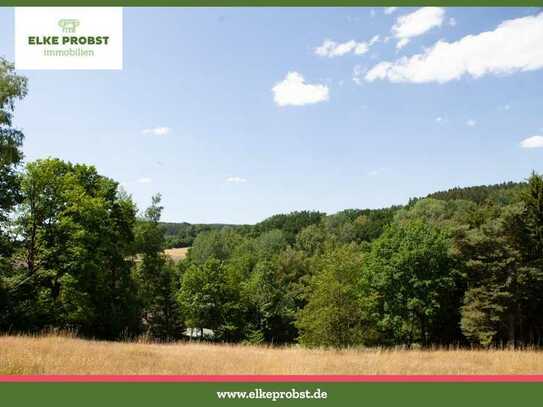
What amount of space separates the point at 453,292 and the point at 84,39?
3042 centimetres

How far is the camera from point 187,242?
14938 cm

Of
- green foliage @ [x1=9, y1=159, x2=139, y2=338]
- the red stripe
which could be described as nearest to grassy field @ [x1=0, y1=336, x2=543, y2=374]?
the red stripe

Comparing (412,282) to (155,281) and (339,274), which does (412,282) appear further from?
(155,281)

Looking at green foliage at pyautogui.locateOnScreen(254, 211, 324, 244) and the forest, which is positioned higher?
green foliage at pyautogui.locateOnScreen(254, 211, 324, 244)

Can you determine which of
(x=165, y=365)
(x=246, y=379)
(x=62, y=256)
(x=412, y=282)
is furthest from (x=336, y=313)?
(x=62, y=256)

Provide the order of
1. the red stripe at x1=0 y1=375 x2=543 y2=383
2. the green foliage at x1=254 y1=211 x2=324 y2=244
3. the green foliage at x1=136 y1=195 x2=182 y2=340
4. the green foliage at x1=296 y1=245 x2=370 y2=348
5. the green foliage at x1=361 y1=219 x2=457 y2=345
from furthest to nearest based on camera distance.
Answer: the green foliage at x1=254 y1=211 x2=324 y2=244
the green foliage at x1=136 y1=195 x2=182 y2=340
the green foliage at x1=361 y1=219 x2=457 y2=345
the green foliage at x1=296 y1=245 x2=370 y2=348
the red stripe at x1=0 y1=375 x2=543 y2=383

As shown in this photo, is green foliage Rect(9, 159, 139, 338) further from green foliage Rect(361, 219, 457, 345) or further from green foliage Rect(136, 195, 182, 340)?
green foliage Rect(361, 219, 457, 345)

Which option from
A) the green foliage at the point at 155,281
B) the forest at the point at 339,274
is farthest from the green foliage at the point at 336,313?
the green foliage at the point at 155,281

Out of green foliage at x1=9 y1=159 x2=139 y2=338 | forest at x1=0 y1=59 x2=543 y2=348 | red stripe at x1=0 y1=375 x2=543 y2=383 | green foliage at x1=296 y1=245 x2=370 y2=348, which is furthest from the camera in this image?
green foliage at x1=9 y1=159 x2=139 y2=338

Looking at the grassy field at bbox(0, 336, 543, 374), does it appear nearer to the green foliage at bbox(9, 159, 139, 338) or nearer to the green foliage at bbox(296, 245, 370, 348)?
the green foliage at bbox(296, 245, 370, 348)

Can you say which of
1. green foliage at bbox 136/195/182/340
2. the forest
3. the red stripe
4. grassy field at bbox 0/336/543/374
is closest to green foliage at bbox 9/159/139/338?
the forest

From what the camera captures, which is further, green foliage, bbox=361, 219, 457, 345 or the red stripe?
green foliage, bbox=361, 219, 457, 345

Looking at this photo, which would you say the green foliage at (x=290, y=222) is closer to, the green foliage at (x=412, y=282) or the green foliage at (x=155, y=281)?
the green foliage at (x=155, y=281)
